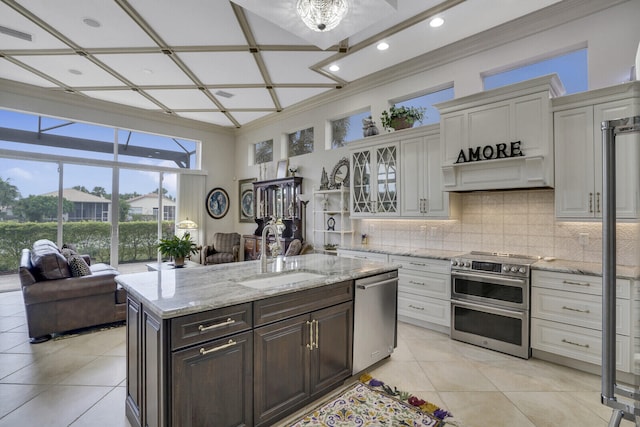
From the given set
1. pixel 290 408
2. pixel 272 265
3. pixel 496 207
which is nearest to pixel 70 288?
pixel 272 265

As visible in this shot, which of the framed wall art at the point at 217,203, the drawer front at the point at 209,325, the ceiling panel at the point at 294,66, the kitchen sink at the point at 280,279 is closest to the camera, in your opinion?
the drawer front at the point at 209,325

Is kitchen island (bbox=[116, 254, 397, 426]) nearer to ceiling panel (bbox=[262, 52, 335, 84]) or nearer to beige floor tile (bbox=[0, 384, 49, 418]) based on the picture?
beige floor tile (bbox=[0, 384, 49, 418])

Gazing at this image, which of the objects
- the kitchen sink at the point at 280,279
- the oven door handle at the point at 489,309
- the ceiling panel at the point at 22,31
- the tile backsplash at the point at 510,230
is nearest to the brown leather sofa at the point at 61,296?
the kitchen sink at the point at 280,279

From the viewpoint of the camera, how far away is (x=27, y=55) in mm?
4195

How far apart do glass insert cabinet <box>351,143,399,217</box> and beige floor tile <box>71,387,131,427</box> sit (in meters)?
3.52

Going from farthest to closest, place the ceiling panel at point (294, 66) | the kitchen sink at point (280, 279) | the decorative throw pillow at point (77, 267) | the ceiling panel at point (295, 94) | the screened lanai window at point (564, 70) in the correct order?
the ceiling panel at point (295, 94), the ceiling panel at point (294, 66), the decorative throw pillow at point (77, 267), the screened lanai window at point (564, 70), the kitchen sink at point (280, 279)

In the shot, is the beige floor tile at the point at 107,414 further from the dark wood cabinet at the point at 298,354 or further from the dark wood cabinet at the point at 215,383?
the dark wood cabinet at the point at 298,354

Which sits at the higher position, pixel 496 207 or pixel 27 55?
pixel 27 55

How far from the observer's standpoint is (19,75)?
15.8 ft

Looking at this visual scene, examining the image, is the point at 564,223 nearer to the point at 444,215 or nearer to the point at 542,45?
the point at 444,215

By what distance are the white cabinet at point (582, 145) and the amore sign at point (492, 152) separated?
0.36m

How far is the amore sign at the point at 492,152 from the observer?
10.3 feet

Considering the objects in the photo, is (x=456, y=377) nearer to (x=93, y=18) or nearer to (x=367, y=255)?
(x=367, y=255)

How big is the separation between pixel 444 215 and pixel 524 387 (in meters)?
1.92
